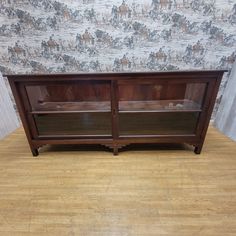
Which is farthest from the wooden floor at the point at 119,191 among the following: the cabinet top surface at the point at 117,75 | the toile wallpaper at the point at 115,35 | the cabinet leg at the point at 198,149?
the toile wallpaper at the point at 115,35

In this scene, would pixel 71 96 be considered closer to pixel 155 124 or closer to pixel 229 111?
pixel 155 124

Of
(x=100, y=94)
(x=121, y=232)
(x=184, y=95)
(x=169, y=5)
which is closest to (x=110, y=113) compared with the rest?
(x=100, y=94)

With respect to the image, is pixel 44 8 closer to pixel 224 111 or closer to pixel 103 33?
pixel 103 33

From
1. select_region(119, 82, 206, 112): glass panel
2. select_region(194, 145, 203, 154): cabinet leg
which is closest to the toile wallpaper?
select_region(119, 82, 206, 112): glass panel

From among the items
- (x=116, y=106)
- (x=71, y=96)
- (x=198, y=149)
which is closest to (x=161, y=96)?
(x=116, y=106)

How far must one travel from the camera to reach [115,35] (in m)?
1.92

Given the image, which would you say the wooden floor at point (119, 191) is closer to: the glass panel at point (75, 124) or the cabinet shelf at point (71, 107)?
the glass panel at point (75, 124)

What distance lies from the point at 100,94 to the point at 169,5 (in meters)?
1.19

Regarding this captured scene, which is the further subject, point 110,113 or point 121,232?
point 110,113

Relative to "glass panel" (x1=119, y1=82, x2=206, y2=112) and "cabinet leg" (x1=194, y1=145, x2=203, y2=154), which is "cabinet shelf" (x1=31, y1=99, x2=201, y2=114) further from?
"cabinet leg" (x1=194, y1=145, x2=203, y2=154)

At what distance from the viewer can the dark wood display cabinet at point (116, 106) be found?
1423 mm

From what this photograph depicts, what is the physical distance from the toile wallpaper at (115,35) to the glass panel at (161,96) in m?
0.60

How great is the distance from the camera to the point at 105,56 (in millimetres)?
2021

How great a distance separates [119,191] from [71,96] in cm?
94
